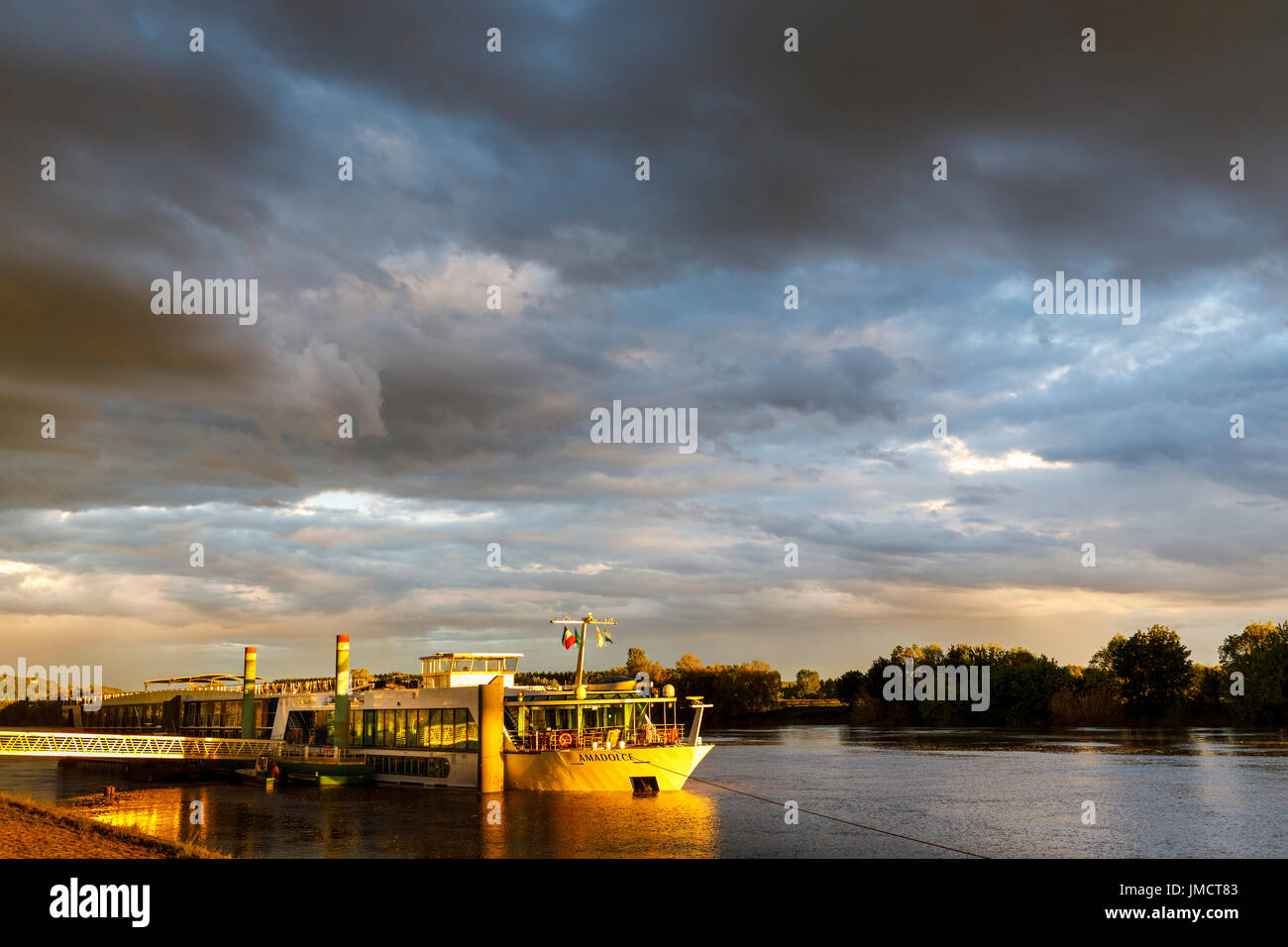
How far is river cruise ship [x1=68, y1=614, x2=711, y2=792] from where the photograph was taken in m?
64.3

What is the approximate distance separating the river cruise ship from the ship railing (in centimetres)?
8

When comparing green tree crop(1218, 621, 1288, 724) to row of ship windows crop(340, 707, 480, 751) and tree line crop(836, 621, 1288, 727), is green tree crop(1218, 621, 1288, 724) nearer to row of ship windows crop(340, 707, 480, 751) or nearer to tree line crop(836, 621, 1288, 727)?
tree line crop(836, 621, 1288, 727)

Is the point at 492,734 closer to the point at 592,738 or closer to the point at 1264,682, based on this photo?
the point at 592,738

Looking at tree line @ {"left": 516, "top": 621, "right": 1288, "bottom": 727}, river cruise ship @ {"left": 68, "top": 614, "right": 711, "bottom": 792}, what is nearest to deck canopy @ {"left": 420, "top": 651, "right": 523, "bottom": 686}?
river cruise ship @ {"left": 68, "top": 614, "right": 711, "bottom": 792}

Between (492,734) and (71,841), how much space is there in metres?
29.2

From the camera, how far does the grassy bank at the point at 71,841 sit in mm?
36469

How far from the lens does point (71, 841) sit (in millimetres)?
40281

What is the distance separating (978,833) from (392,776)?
41.8m

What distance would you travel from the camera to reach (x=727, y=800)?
66.8 meters

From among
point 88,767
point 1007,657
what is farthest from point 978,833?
point 1007,657
